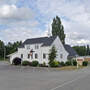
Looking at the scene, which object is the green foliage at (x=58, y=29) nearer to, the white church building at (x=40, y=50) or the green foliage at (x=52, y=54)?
the white church building at (x=40, y=50)

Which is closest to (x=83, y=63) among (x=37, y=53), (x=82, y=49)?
(x=37, y=53)

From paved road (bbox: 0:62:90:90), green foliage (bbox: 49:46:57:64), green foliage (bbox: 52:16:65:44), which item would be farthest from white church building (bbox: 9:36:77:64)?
paved road (bbox: 0:62:90:90)

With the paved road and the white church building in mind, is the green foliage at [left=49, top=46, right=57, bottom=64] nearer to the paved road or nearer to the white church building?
the white church building

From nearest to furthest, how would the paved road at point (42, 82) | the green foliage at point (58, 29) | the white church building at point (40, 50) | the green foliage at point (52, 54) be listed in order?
the paved road at point (42, 82) < the green foliage at point (52, 54) < the white church building at point (40, 50) < the green foliage at point (58, 29)

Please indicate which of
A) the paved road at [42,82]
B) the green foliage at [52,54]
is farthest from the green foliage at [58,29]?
the paved road at [42,82]

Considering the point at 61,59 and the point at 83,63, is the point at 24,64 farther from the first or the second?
the point at 83,63

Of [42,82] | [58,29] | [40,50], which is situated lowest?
[42,82]

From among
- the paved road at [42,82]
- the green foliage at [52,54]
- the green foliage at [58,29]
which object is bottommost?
the paved road at [42,82]

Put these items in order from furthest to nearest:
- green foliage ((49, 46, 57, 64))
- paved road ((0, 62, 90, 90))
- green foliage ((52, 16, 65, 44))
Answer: green foliage ((52, 16, 65, 44)) → green foliage ((49, 46, 57, 64)) → paved road ((0, 62, 90, 90))

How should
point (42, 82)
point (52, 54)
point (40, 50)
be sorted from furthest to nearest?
1. point (40, 50)
2. point (52, 54)
3. point (42, 82)

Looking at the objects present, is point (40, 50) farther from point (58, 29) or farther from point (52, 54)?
point (58, 29)

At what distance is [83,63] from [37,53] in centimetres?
1364

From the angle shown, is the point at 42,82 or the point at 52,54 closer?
the point at 42,82

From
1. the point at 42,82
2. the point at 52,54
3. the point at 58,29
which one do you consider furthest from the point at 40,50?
the point at 42,82
